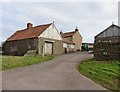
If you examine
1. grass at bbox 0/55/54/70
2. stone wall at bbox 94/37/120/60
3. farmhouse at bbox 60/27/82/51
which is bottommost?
grass at bbox 0/55/54/70

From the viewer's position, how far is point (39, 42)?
114 ft

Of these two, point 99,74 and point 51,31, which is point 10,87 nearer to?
point 99,74

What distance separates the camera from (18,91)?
9.77 metres

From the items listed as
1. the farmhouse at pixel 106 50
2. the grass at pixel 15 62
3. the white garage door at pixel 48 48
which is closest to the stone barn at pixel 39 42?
the white garage door at pixel 48 48

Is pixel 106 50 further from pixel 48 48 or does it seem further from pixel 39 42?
pixel 48 48

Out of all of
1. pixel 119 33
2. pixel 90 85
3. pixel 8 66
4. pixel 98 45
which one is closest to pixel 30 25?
pixel 119 33

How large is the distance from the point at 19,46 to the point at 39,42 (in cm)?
603

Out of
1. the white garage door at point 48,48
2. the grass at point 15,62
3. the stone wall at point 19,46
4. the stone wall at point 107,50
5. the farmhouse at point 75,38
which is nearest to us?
the grass at point 15,62

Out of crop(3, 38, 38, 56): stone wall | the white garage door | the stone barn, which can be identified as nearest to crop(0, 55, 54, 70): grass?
the stone barn

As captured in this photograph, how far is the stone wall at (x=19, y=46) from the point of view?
35531 mm

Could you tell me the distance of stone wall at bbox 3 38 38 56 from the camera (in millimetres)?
35531

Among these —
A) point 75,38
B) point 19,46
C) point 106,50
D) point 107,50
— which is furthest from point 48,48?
point 75,38

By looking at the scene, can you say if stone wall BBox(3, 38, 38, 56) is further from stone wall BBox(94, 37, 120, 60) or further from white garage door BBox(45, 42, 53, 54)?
stone wall BBox(94, 37, 120, 60)

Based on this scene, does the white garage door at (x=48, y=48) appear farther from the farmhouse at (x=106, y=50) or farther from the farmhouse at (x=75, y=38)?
the farmhouse at (x=75, y=38)
